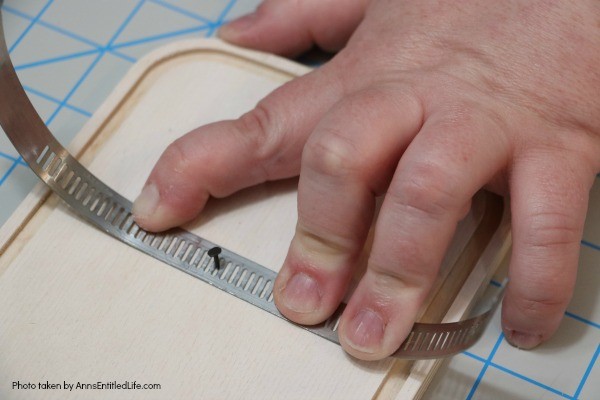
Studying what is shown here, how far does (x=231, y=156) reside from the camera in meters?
0.93

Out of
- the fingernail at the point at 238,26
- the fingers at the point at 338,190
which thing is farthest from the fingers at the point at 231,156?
the fingernail at the point at 238,26

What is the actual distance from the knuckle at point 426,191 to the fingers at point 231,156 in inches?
7.8

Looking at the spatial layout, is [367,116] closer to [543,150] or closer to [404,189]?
[404,189]

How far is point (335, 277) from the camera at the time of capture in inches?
33.9

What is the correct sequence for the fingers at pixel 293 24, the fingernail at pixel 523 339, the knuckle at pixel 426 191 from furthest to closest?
1. the fingers at pixel 293 24
2. the fingernail at pixel 523 339
3. the knuckle at pixel 426 191

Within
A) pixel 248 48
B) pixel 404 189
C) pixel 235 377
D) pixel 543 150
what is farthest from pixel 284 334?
pixel 248 48

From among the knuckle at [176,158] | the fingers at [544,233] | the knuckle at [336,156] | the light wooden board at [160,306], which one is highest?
the fingers at [544,233]

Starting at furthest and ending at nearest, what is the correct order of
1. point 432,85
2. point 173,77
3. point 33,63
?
1. point 33,63
2. point 173,77
3. point 432,85

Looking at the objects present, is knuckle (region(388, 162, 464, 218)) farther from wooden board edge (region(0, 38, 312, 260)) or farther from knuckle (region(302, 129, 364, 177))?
wooden board edge (region(0, 38, 312, 260))

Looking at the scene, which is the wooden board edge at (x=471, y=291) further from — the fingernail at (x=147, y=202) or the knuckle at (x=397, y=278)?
the fingernail at (x=147, y=202)

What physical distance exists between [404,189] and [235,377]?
26cm

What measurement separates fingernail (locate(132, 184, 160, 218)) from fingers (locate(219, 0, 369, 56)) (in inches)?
11.9

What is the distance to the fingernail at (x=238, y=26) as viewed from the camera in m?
1.15

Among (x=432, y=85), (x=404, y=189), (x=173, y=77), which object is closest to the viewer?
(x=404, y=189)
